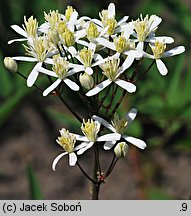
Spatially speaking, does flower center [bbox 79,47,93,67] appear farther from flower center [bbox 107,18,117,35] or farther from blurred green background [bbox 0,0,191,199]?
blurred green background [bbox 0,0,191,199]

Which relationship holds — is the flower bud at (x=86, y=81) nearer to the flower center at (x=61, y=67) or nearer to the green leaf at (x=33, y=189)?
the flower center at (x=61, y=67)

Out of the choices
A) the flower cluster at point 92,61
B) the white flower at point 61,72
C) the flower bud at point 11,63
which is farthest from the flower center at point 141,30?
the flower bud at point 11,63

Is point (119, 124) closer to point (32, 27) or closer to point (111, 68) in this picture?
point (111, 68)

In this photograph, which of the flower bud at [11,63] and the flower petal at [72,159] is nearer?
the flower petal at [72,159]

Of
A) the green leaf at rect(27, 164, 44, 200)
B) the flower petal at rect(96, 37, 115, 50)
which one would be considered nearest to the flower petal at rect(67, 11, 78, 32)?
the flower petal at rect(96, 37, 115, 50)
